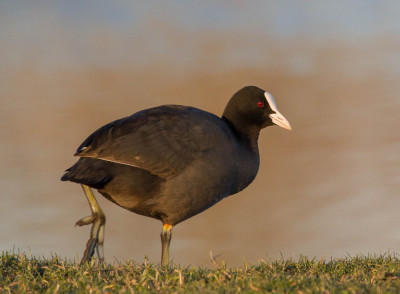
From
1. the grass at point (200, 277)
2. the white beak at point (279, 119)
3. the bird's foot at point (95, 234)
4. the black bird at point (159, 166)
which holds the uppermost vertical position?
the white beak at point (279, 119)

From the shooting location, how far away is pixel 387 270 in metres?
5.77

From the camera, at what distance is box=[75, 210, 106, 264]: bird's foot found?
6.81 metres

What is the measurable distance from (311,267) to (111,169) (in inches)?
91.6

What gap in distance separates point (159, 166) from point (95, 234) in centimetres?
115

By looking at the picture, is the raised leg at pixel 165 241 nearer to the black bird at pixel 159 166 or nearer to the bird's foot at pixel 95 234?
the black bird at pixel 159 166

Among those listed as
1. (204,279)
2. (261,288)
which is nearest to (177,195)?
(204,279)

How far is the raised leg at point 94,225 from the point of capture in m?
6.83

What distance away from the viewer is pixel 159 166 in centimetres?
650

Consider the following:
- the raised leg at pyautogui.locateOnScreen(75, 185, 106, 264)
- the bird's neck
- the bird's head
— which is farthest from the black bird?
the bird's head

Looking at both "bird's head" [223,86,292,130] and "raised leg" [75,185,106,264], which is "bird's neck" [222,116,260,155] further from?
"raised leg" [75,185,106,264]

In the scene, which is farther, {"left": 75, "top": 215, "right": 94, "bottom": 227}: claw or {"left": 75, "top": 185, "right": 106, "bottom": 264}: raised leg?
{"left": 75, "top": 215, "right": 94, "bottom": 227}: claw

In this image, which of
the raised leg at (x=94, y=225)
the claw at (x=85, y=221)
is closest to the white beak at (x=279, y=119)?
the raised leg at (x=94, y=225)

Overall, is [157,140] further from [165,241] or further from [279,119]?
[279,119]

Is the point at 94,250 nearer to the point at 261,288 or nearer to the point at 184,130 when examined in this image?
the point at 184,130
